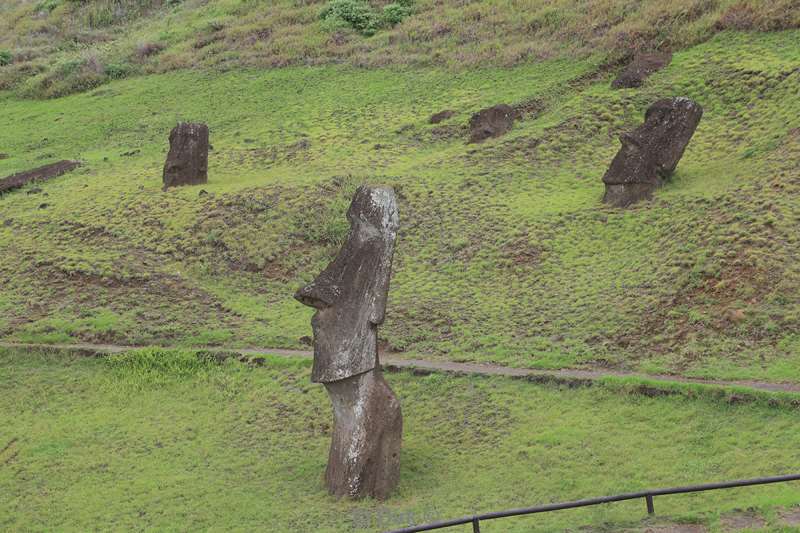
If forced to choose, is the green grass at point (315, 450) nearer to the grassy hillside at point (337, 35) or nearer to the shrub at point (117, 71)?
the grassy hillside at point (337, 35)

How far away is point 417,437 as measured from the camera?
18.4 m

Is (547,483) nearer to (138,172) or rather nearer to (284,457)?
(284,457)

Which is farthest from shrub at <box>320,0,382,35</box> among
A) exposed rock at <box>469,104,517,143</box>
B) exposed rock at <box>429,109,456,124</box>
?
exposed rock at <box>469,104,517,143</box>

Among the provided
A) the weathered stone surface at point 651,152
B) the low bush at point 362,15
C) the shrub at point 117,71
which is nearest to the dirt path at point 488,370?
the weathered stone surface at point 651,152

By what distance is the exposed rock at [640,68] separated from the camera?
34.8 m

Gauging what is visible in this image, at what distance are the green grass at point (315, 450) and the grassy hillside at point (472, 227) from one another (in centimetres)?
163

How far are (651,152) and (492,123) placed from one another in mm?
7874

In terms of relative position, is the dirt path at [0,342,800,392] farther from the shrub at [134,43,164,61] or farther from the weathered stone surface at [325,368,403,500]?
the shrub at [134,43,164,61]

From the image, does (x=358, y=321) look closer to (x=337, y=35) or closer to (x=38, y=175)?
(x=38, y=175)

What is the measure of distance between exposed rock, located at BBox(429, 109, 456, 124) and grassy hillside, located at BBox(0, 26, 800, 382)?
14.1 inches

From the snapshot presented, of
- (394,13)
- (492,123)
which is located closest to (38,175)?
(492,123)

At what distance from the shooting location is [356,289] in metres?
15.9

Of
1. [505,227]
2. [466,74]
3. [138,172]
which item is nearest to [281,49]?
[466,74]

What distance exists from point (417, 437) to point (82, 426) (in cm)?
658
